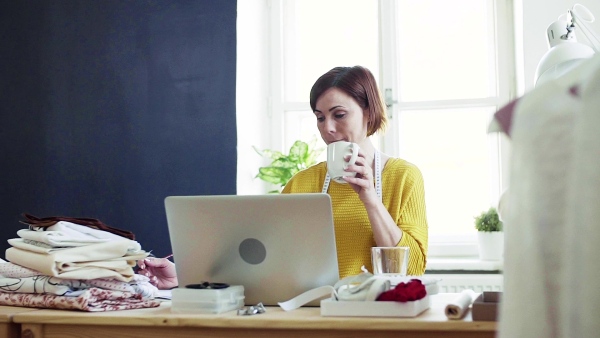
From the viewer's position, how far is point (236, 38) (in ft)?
11.0

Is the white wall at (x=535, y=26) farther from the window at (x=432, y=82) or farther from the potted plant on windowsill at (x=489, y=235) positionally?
the potted plant on windowsill at (x=489, y=235)

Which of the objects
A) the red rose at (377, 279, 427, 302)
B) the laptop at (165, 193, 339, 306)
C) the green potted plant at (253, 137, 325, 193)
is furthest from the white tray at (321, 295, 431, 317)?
the green potted plant at (253, 137, 325, 193)

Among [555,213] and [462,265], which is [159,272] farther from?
[462,265]

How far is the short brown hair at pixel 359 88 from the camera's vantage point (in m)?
2.29

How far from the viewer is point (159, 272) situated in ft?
6.28

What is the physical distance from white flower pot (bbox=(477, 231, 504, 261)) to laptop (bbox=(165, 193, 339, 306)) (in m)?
1.96

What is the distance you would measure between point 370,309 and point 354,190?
2.65 feet

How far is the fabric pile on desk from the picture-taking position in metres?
1.53

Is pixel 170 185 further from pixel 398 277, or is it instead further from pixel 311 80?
pixel 398 277

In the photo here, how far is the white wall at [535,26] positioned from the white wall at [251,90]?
1.36m

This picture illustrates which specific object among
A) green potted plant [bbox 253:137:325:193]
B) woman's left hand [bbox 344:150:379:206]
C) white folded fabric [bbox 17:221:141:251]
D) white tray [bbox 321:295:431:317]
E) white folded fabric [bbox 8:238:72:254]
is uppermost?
green potted plant [bbox 253:137:325:193]

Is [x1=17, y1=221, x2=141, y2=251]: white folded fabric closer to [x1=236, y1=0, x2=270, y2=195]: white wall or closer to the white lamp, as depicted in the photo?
the white lamp

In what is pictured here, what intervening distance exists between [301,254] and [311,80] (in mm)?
2410

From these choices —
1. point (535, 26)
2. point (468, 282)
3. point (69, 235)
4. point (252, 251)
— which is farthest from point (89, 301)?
point (535, 26)
